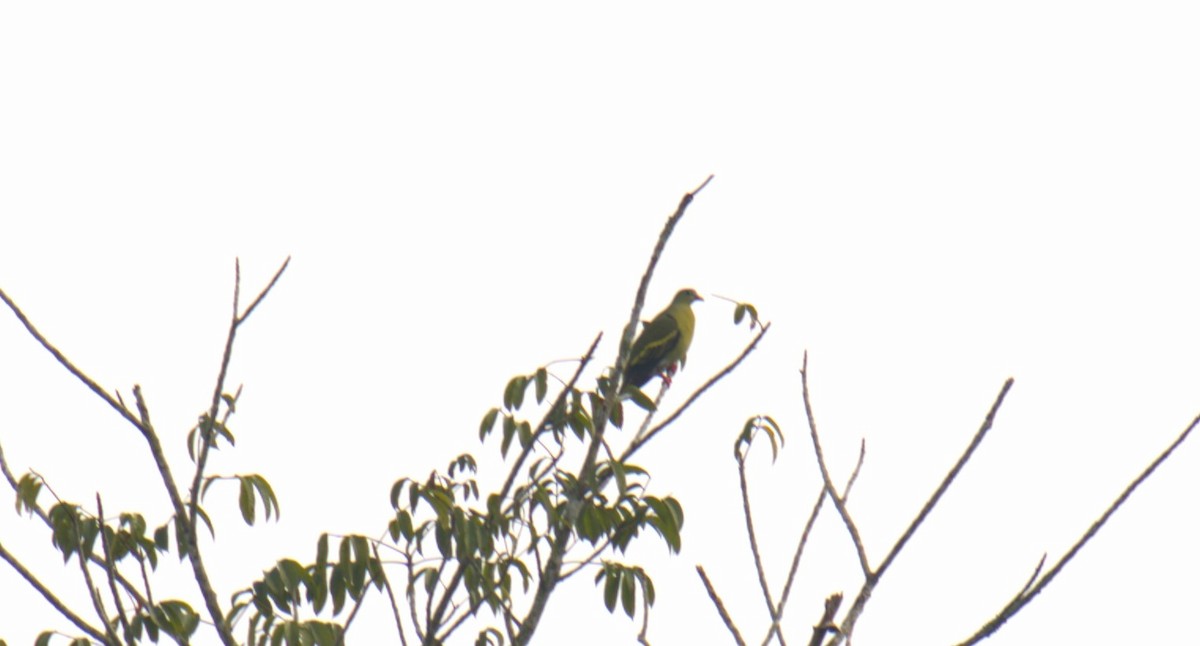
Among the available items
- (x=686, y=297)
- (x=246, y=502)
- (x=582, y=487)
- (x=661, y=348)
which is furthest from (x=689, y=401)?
(x=686, y=297)

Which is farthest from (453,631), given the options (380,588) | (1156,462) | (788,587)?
(1156,462)

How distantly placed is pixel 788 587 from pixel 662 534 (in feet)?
2.90

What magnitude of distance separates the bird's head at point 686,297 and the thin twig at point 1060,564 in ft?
28.2

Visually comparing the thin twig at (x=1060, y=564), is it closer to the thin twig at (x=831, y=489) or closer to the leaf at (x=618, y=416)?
the thin twig at (x=831, y=489)

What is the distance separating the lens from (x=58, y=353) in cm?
315

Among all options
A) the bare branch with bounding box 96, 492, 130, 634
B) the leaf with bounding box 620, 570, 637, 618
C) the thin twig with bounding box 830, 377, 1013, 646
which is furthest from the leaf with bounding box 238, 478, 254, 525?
the thin twig with bounding box 830, 377, 1013, 646

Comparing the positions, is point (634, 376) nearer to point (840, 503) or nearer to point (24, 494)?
point (24, 494)

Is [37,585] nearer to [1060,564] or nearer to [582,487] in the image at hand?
[582,487]

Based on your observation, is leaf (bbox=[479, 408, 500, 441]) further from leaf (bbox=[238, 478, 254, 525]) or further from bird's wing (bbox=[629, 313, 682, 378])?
bird's wing (bbox=[629, 313, 682, 378])

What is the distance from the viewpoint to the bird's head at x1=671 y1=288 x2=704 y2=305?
11070 millimetres

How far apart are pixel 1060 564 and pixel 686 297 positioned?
8784 mm

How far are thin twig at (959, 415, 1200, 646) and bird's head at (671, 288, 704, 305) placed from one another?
28.2ft

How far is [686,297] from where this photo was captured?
36.6ft

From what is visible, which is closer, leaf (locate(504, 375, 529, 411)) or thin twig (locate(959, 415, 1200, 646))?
thin twig (locate(959, 415, 1200, 646))
